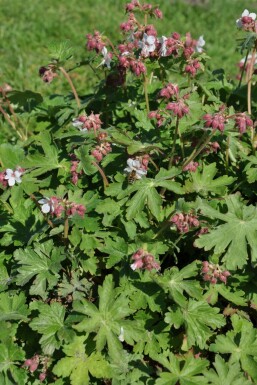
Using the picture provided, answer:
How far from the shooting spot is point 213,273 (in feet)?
8.26

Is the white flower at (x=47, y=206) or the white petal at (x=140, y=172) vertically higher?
the white petal at (x=140, y=172)

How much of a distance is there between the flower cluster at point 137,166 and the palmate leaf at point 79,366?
837 mm

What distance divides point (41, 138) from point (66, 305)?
0.94 meters

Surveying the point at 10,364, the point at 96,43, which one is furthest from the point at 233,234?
the point at 96,43

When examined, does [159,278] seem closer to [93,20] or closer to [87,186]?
[87,186]

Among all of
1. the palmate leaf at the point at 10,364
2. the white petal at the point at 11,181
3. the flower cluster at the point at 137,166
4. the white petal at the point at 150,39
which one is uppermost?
the white petal at the point at 150,39

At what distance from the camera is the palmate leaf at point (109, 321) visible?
7.77 ft

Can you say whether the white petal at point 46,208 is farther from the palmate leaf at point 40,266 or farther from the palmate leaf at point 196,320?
the palmate leaf at point 196,320

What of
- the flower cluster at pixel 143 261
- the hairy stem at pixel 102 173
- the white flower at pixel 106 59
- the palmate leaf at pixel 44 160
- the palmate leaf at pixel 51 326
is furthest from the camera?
the white flower at pixel 106 59

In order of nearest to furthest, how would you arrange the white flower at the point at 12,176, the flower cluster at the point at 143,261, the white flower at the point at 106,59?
the flower cluster at the point at 143,261
the white flower at the point at 12,176
the white flower at the point at 106,59

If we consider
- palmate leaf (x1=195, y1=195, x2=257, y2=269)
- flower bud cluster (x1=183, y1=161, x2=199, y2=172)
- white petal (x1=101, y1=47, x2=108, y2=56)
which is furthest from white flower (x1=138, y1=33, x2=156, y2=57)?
palmate leaf (x1=195, y1=195, x2=257, y2=269)

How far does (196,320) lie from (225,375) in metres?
0.28

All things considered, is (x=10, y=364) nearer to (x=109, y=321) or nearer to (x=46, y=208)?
(x=109, y=321)

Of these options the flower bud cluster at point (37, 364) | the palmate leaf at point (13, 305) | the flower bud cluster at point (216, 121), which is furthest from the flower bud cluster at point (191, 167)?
the flower bud cluster at point (37, 364)
